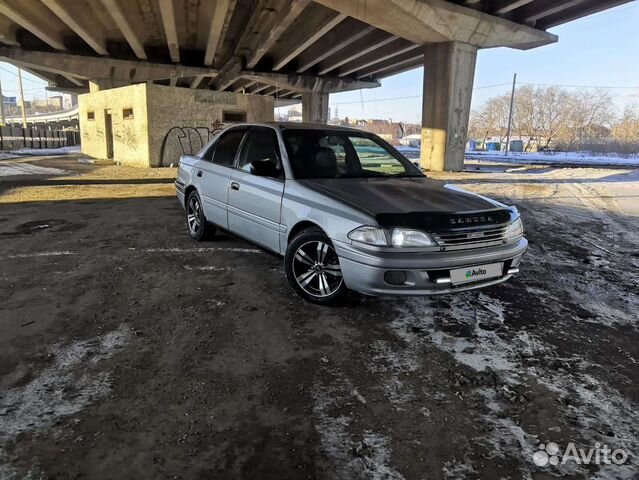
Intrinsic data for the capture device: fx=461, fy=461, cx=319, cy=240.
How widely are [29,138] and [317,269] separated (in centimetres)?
4047

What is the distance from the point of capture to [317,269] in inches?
163

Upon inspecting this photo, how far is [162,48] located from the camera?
31422 mm

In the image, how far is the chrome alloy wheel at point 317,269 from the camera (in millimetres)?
4055

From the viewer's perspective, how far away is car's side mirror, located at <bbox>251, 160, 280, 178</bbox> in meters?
4.64

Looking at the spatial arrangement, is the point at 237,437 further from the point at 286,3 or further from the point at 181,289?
the point at 286,3

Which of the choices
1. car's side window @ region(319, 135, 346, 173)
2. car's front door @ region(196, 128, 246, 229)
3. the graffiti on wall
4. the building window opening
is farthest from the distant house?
car's side window @ region(319, 135, 346, 173)

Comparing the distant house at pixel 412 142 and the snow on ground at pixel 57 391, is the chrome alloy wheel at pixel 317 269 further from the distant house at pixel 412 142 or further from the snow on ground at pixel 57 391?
the distant house at pixel 412 142

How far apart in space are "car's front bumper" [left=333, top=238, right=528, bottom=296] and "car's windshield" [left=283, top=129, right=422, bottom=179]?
46.5 inches

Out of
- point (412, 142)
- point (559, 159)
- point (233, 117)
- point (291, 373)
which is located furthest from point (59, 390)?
point (412, 142)

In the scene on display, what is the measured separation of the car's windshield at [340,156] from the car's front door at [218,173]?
955 mm

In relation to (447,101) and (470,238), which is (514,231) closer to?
(470,238)

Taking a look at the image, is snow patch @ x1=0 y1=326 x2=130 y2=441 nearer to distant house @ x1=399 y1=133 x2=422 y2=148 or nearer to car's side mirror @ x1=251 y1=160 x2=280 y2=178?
car's side mirror @ x1=251 y1=160 x2=280 y2=178

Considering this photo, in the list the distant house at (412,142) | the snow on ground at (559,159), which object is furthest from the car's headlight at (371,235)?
the distant house at (412,142)

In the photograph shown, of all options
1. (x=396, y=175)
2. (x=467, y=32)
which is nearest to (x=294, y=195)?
(x=396, y=175)
